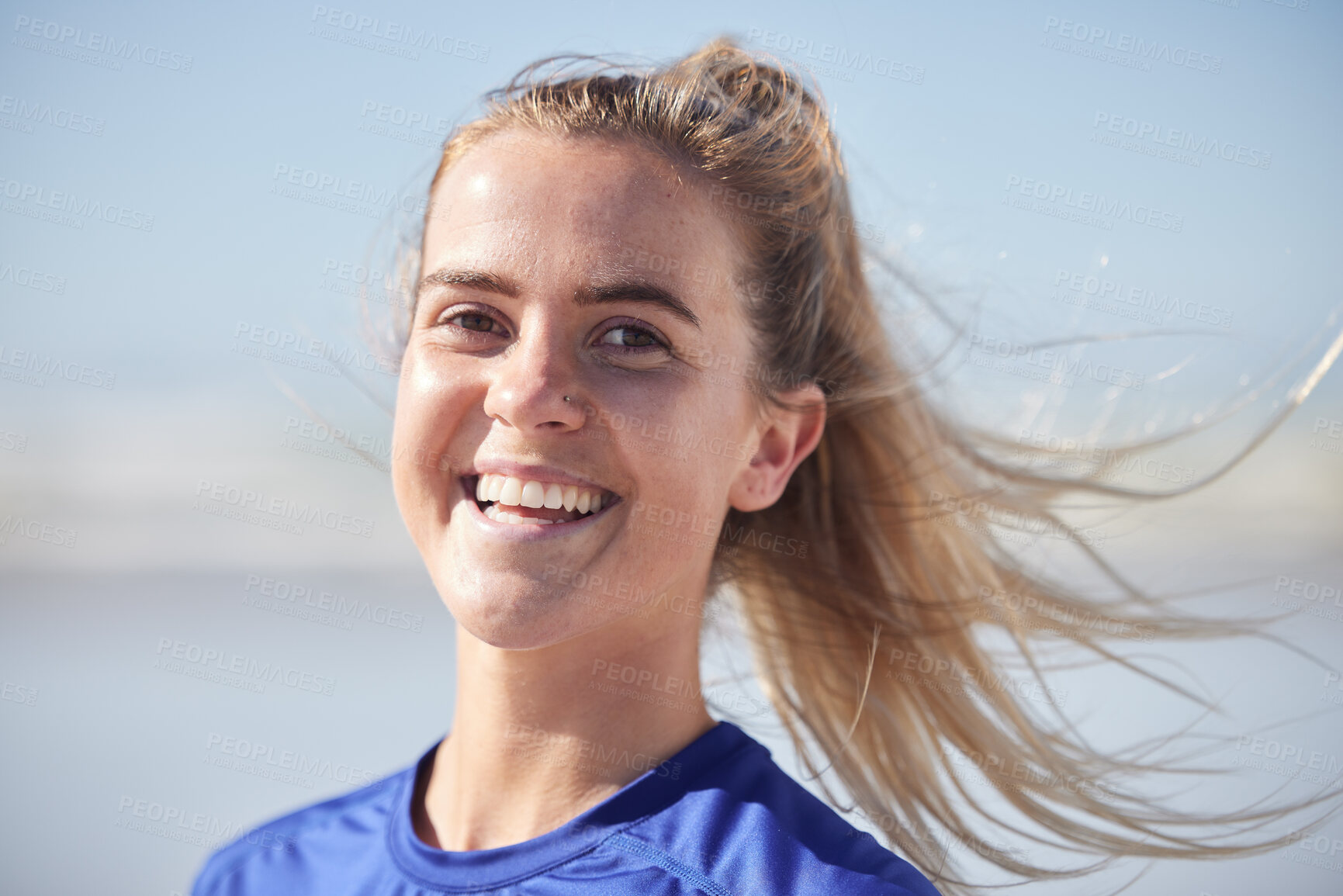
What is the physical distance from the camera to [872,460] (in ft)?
8.65

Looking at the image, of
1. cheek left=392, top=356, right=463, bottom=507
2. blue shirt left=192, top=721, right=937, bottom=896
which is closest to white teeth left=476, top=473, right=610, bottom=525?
cheek left=392, top=356, right=463, bottom=507

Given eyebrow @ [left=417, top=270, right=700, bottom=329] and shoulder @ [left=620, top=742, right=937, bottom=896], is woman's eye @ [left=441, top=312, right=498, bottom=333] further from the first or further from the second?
shoulder @ [left=620, top=742, right=937, bottom=896]

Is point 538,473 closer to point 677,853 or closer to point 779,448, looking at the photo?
point 779,448

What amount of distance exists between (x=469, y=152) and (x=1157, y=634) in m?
2.10

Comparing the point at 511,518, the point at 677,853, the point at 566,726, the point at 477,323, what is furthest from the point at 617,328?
the point at 677,853

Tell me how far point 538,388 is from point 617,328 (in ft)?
0.68

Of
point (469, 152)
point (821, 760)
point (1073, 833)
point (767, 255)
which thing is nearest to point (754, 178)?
point (767, 255)

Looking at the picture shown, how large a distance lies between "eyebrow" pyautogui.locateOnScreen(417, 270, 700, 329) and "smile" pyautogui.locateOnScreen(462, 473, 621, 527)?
34cm

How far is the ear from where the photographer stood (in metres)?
2.22

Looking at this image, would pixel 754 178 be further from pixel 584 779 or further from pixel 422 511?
pixel 584 779

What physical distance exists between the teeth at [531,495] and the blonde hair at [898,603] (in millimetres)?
637

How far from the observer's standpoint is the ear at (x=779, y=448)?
2225 millimetres

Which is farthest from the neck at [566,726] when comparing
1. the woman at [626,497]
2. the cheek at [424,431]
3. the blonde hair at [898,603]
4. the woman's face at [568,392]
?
the blonde hair at [898,603]

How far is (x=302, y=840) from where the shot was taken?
2.37 m
